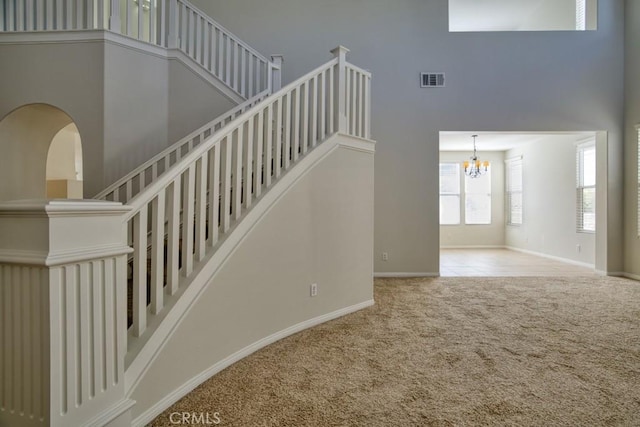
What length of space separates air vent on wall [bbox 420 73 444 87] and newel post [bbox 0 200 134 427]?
527 cm

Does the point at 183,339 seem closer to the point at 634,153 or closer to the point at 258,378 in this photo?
the point at 258,378

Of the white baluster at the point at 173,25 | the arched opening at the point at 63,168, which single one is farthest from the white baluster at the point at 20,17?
the arched opening at the point at 63,168

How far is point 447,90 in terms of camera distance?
5672 mm

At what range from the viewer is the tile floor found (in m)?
6.04

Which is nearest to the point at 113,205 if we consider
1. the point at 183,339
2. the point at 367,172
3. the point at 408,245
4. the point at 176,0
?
the point at 183,339

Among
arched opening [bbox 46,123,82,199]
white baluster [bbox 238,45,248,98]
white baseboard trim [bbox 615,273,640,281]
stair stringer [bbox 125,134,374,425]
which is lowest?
white baseboard trim [bbox 615,273,640,281]

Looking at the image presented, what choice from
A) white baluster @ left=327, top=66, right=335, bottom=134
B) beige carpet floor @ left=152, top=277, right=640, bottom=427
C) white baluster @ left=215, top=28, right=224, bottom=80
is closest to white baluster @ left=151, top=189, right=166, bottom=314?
beige carpet floor @ left=152, top=277, right=640, bottom=427

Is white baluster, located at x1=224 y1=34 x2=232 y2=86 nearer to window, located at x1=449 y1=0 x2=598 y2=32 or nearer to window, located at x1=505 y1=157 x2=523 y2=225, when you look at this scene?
window, located at x1=449 y1=0 x2=598 y2=32

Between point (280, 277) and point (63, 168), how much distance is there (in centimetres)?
629

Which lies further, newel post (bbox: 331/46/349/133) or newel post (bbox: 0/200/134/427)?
newel post (bbox: 331/46/349/133)

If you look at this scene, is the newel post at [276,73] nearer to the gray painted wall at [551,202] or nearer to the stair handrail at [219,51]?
the stair handrail at [219,51]

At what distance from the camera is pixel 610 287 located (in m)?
4.91

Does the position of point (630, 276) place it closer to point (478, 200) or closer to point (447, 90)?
point (447, 90)

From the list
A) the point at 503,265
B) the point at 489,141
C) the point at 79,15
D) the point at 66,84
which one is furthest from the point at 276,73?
the point at 489,141
